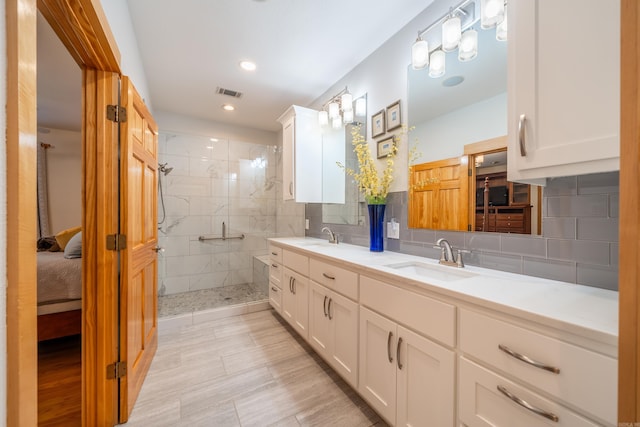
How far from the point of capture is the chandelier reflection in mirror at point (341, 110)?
2346mm

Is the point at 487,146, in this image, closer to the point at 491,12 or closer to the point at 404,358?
the point at 491,12

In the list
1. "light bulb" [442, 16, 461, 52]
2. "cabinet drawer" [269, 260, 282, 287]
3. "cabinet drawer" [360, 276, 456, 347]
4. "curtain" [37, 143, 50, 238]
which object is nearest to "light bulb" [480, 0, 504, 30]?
"light bulb" [442, 16, 461, 52]

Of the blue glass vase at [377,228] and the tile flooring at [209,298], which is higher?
the blue glass vase at [377,228]

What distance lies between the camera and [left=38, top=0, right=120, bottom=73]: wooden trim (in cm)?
95

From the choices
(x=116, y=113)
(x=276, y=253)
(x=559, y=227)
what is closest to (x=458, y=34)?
(x=559, y=227)

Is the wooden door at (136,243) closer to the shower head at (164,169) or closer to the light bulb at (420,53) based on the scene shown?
the shower head at (164,169)

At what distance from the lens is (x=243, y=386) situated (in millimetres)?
1712

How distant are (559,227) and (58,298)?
343cm

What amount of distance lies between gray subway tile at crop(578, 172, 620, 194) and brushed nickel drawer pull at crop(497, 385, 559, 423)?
0.84m

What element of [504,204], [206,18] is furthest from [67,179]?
[504,204]

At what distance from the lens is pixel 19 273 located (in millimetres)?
516

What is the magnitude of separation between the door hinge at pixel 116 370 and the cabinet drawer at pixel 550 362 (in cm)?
177

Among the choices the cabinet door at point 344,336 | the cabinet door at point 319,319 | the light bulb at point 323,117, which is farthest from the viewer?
the light bulb at point 323,117

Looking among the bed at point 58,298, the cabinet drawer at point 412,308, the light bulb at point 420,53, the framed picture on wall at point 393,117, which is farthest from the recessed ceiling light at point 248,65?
the bed at point 58,298
